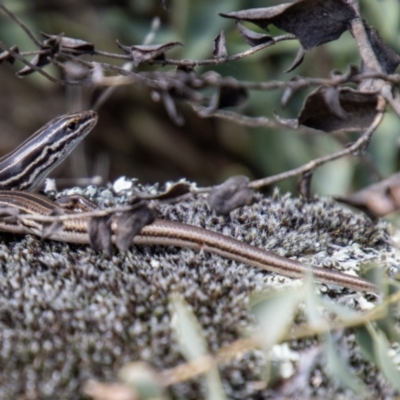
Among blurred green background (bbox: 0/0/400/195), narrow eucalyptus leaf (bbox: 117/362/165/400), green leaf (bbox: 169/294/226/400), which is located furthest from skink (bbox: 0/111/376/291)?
blurred green background (bbox: 0/0/400/195)

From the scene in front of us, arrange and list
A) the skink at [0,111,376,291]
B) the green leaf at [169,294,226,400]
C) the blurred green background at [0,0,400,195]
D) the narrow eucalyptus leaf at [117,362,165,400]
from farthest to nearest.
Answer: the blurred green background at [0,0,400,195], the skink at [0,111,376,291], the green leaf at [169,294,226,400], the narrow eucalyptus leaf at [117,362,165,400]

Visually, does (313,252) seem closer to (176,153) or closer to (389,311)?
(389,311)

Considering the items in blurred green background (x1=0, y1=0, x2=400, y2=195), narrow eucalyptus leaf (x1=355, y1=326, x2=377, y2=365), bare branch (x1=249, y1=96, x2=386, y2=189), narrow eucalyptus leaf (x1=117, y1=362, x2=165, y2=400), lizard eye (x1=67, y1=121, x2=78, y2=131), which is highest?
blurred green background (x1=0, y1=0, x2=400, y2=195)

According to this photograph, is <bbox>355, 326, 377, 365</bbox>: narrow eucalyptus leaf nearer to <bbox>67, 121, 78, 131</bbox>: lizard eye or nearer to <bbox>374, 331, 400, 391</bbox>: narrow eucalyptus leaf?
<bbox>374, 331, 400, 391</bbox>: narrow eucalyptus leaf

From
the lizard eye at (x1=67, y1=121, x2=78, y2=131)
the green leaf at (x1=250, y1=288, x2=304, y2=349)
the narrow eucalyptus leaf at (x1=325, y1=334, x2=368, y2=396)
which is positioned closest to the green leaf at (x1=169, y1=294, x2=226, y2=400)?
the green leaf at (x1=250, y1=288, x2=304, y2=349)

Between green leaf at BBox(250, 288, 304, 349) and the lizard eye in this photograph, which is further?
the lizard eye

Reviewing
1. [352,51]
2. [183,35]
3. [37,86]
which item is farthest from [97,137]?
[352,51]

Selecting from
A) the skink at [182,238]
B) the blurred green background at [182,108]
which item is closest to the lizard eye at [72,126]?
the skink at [182,238]

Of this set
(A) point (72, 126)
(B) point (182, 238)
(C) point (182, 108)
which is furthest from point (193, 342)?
(C) point (182, 108)

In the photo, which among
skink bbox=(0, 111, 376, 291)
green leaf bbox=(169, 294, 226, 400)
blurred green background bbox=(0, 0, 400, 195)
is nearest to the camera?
green leaf bbox=(169, 294, 226, 400)

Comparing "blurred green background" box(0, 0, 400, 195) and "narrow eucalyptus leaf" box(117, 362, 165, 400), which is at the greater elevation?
"blurred green background" box(0, 0, 400, 195)

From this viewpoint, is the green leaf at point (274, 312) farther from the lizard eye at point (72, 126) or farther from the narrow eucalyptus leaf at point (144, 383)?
the lizard eye at point (72, 126)
